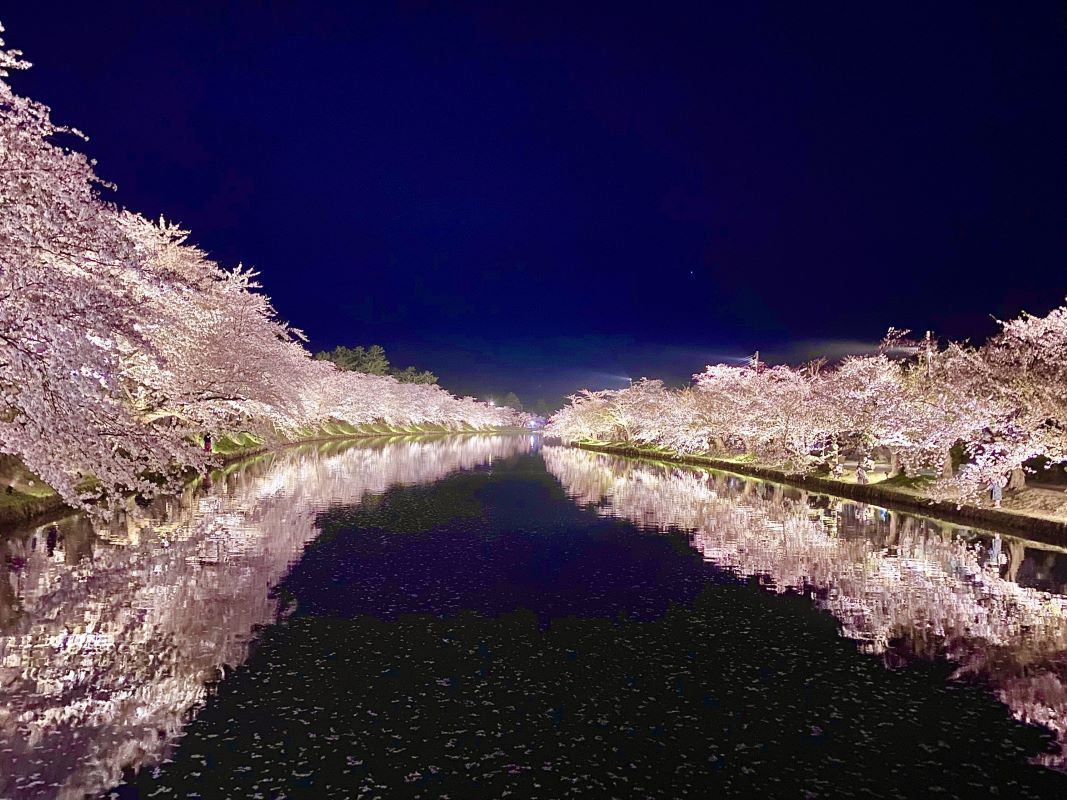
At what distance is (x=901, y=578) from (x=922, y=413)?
807 inches

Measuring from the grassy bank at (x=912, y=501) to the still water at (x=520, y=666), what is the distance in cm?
336

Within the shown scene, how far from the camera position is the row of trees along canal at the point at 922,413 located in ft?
93.8

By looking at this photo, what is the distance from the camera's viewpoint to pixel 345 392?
115 metres

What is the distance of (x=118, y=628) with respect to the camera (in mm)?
11773

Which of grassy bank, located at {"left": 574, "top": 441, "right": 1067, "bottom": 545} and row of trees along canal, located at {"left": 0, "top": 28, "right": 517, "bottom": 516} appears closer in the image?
row of trees along canal, located at {"left": 0, "top": 28, "right": 517, "bottom": 516}

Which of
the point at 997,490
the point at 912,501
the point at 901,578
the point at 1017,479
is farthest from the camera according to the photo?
the point at 912,501

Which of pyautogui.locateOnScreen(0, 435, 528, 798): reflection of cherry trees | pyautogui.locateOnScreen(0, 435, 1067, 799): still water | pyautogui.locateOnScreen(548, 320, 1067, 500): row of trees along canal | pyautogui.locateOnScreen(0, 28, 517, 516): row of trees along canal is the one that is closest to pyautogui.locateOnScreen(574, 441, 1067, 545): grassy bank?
pyautogui.locateOnScreen(548, 320, 1067, 500): row of trees along canal

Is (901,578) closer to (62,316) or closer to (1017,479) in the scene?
(62,316)

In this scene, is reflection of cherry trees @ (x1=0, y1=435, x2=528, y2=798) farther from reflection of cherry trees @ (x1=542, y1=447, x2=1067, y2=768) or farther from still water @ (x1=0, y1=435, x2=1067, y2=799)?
reflection of cherry trees @ (x1=542, y1=447, x2=1067, y2=768)

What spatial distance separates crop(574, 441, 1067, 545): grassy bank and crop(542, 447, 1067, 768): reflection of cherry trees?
1760 mm

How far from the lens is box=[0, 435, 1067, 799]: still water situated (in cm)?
734

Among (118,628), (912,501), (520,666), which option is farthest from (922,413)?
(118,628)

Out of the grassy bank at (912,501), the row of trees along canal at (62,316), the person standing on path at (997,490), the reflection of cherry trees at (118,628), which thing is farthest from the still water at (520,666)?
the person standing on path at (997,490)

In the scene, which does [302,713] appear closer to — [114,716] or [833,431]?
[114,716]
